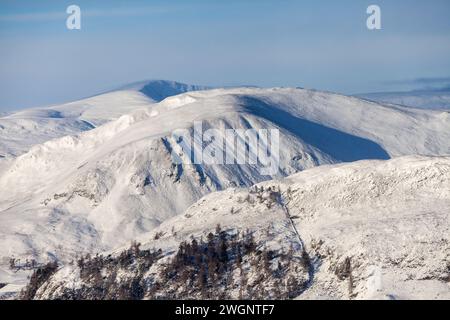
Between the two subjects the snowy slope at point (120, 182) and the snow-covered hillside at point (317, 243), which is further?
A: the snowy slope at point (120, 182)

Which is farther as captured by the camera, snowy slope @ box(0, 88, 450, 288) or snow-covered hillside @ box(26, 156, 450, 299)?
snowy slope @ box(0, 88, 450, 288)

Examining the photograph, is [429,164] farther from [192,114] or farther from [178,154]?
[192,114]

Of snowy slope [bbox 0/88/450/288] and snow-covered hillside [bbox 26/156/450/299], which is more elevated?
snow-covered hillside [bbox 26/156/450/299]

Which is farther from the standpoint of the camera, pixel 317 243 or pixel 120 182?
pixel 120 182

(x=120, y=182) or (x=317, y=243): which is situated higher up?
(x=317, y=243)

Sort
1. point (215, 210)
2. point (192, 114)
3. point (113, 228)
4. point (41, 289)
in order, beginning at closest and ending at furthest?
point (41, 289) → point (215, 210) → point (113, 228) → point (192, 114)

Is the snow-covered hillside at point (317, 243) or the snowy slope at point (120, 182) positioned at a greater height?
the snow-covered hillside at point (317, 243)

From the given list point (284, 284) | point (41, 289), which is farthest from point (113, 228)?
point (284, 284)

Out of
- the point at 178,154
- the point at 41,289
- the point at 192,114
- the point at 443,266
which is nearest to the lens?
the point at 443,266
